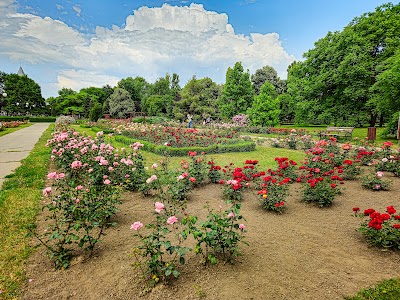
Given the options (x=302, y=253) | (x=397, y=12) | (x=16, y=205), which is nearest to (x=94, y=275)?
(x=302, y=253)

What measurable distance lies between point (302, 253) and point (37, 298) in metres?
2.80

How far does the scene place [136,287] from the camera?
2.30m

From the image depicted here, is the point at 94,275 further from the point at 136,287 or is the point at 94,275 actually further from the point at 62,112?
the point at 62,112

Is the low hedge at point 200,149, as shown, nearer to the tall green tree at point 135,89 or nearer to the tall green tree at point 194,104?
the tall green tree at point 194,104

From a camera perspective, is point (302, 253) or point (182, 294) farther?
point (302, 253)

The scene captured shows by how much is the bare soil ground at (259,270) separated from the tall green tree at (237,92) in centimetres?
2706

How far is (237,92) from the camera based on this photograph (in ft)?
98.9

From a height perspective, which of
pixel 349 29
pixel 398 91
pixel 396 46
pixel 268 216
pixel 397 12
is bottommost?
pixel 268 216

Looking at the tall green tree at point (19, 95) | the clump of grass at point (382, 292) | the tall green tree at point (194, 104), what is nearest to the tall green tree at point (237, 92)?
the tall green tree at point (194, 104)

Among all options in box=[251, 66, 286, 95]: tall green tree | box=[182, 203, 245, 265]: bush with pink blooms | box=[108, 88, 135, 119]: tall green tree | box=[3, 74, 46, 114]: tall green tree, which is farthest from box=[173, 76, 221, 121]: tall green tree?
box=[3, 74, 46, 114]: tall green tree

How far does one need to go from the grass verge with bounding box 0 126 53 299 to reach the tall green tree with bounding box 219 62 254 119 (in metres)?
25.4

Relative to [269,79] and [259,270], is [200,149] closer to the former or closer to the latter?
[259,270]

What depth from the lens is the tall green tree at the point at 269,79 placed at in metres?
39.2

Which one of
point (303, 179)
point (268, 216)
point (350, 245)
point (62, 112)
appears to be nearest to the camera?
point (350, 245)
